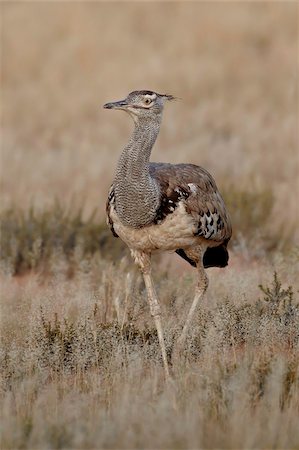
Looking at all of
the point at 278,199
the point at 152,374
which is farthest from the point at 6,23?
the point at 152,374

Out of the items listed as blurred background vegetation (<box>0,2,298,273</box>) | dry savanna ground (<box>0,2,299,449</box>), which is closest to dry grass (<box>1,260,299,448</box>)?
dry savanna ground (<box>0,2,299,449</box>)

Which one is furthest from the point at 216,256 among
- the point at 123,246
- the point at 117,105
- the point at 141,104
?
the point at 123,246

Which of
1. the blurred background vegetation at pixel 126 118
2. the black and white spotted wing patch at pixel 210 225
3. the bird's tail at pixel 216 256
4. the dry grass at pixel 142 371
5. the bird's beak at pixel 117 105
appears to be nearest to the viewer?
the dry grass at pixel 142 371

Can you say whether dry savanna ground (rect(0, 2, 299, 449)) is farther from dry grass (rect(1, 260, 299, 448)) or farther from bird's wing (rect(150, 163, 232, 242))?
bird's wing (rect(150, 163, 232, 242))

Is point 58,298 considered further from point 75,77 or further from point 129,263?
point 75,77

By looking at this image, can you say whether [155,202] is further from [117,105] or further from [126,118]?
[126,118]

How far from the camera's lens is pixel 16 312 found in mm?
6344

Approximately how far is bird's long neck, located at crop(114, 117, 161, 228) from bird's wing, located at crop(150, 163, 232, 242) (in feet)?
0.33

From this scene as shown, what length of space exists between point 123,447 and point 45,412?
0.60m

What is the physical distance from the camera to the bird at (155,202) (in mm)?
5113

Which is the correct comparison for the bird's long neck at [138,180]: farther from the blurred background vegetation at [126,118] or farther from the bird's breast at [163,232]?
the blurred background vegetation at [126,118]

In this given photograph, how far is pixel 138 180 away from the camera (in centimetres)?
511

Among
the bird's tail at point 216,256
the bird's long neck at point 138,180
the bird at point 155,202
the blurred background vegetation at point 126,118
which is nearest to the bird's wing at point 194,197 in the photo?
the bird at point 155,202

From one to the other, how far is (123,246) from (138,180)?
3675 mm
